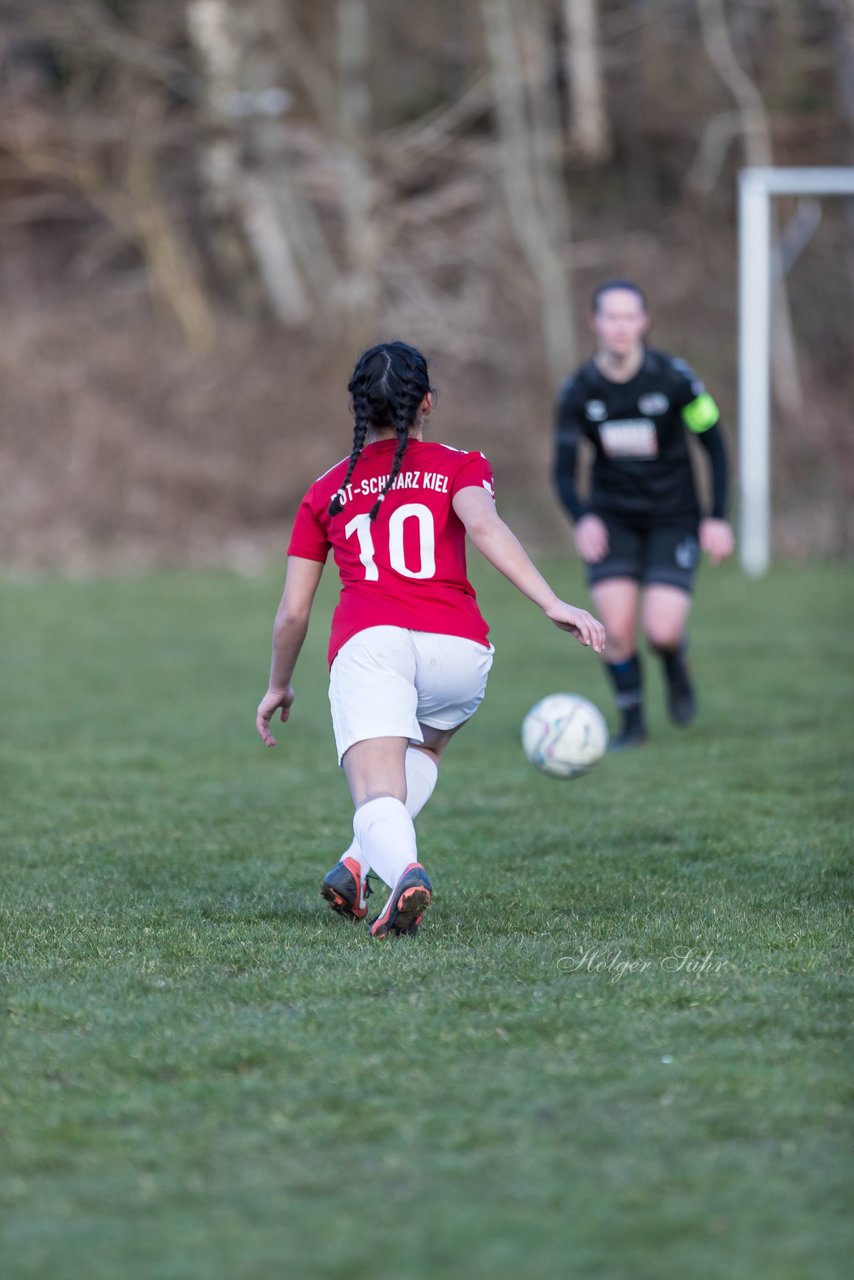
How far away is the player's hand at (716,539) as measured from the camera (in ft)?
23.6

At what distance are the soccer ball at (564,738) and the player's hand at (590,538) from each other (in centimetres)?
172

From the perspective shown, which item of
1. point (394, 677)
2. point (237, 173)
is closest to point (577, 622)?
point (394, 677)

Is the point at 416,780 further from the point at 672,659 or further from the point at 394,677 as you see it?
the point at 672,659

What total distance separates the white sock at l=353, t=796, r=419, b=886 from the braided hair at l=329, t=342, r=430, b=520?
76 cm

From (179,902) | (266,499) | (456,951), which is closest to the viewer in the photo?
(456,951)

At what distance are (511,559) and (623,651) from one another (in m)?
3.69

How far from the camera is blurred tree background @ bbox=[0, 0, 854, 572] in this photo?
18.6m

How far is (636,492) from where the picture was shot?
25.3 ft

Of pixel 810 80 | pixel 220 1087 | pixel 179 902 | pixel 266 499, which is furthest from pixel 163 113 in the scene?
pixel 220 1087

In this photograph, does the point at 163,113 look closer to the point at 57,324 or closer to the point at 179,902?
the point at 57,324

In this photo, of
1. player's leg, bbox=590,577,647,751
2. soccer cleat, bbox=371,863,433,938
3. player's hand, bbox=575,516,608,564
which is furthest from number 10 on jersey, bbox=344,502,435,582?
player's leg, bbox=590,577,647,751

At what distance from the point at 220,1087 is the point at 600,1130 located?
75 cm

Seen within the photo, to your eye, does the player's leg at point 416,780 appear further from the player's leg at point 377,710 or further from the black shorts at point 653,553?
the black shorts at point 653,553

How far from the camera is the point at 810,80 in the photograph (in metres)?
21.6
